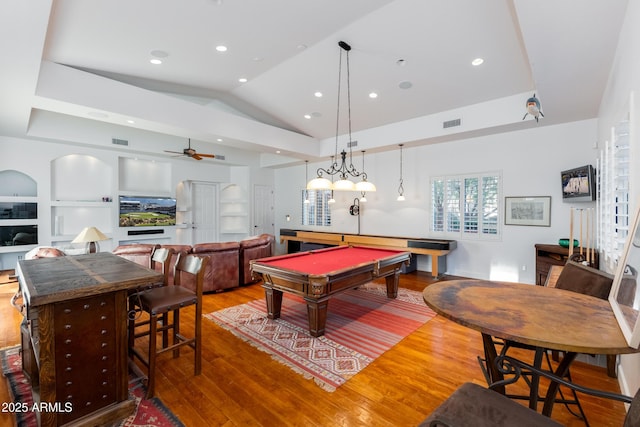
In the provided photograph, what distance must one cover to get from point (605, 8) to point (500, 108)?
3.05 m

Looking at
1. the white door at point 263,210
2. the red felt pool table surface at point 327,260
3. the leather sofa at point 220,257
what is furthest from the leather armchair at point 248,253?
the white door at point 263,210

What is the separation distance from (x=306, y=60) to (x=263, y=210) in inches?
242

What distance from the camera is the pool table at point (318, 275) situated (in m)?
3.32

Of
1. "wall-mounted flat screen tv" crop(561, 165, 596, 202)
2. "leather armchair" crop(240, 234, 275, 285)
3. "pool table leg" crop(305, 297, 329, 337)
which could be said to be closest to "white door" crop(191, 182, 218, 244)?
"leather armchair" crop(240, 234, 275, 285)

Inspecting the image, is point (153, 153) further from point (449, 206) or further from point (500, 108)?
point (500, 108)

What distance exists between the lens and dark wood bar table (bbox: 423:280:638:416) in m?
1.26

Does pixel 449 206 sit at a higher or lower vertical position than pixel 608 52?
lower

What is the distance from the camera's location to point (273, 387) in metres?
2.50

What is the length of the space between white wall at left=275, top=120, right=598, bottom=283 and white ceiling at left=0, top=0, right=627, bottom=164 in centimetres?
46

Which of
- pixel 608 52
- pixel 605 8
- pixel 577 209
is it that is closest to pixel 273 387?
pixel 605 8

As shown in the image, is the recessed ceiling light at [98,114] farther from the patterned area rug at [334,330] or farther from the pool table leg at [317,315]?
the pool table leg at [317,315]

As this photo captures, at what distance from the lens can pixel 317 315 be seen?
3.40 metres

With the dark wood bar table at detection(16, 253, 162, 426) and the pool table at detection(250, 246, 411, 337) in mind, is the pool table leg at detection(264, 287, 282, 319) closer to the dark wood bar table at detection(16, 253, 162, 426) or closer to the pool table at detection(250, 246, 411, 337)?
the pool table at detection(250, 246, 411, 337)

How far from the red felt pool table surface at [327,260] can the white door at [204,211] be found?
18.6ft
